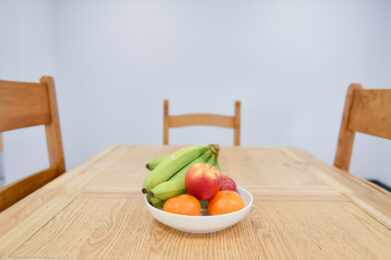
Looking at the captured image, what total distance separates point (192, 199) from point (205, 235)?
0.22 feet

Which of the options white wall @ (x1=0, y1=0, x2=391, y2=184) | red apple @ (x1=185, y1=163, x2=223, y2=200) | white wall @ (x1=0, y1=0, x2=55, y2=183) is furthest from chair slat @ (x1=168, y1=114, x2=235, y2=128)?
white wall @ (x1=0, y1=0, x2=55, y2=183)

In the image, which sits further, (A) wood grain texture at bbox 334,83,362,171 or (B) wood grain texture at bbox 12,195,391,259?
(A) wood grain texture at bbox 334,83,362,171

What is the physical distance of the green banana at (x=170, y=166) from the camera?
516 millimetres

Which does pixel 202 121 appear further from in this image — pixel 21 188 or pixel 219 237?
pixel 219 237

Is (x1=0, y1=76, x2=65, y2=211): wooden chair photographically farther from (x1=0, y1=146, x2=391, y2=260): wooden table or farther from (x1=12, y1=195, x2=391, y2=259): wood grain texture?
(x1=12, y1=195, x2=391, y2=259): wood grain texture

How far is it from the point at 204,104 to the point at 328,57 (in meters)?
1.28

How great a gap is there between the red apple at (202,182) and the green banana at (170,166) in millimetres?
60

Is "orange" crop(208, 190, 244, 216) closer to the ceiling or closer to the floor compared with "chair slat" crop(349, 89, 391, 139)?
closer to the floor

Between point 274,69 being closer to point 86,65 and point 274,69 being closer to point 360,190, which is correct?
point 86,65

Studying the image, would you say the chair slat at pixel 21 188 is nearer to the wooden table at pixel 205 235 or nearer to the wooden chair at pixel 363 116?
the wooden table at pixel 205 235

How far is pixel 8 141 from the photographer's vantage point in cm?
225

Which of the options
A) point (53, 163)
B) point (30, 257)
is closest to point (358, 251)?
point (30, 257)

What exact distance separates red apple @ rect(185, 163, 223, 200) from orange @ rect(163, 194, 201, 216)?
2cm

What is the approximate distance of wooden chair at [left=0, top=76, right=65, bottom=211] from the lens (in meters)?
0.76
